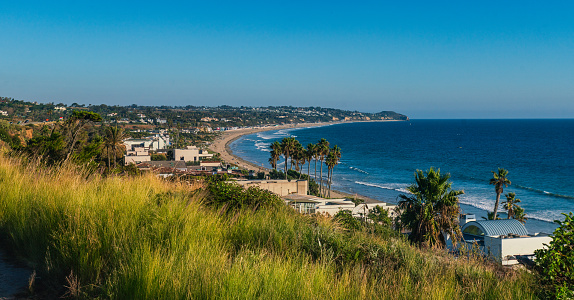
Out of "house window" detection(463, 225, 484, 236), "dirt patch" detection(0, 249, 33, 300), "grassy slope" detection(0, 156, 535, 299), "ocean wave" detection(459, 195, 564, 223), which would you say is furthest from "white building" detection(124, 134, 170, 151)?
"dirt patch" detection(0, 249, 33, 300)

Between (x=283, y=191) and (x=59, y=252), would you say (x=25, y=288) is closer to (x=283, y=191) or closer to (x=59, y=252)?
(x=59, y=252)

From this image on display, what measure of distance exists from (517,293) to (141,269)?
11.2 ft

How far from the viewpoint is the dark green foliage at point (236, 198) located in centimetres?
715

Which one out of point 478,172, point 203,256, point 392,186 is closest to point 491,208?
point 392,186

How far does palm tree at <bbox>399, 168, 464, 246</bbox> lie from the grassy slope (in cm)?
1900

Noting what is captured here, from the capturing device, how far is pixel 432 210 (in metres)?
24.3

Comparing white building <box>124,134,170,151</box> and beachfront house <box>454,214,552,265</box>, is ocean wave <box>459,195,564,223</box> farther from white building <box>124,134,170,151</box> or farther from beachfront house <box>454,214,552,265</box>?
white building <box>124,134,170,151</box>

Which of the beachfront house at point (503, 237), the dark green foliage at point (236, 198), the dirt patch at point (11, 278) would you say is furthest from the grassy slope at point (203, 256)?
the beachfront house at point (503, 237)

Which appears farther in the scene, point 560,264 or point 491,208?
point 491,208

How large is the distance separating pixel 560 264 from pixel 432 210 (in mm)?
20370

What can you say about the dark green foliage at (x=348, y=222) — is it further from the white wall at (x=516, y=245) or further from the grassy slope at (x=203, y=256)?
the white wall at (x=516, y=245)

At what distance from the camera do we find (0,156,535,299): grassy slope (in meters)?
3.31

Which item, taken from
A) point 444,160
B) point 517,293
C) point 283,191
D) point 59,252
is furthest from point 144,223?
point 444,160

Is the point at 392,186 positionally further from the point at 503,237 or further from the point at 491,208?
the point at 503,237
